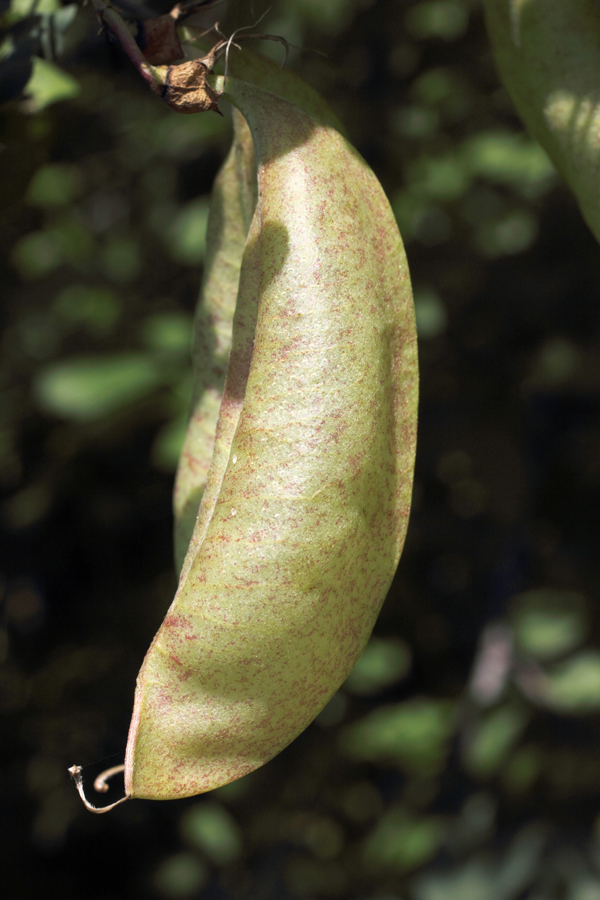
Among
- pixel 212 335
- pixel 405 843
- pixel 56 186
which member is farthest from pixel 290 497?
pixel 405 843

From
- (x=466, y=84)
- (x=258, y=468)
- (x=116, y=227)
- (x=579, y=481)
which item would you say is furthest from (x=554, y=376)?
(x=258, y=468)

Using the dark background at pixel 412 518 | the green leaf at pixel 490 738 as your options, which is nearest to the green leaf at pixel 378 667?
the dark background at pixel 412 518

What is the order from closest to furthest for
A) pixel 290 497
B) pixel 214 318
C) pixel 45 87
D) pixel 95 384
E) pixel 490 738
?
pixel 290 497 → pixel 214 318 → pixel 45 87 → pixel 95 384 → pixel 490 738

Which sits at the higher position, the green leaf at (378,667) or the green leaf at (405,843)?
the green leaf at (378,667)

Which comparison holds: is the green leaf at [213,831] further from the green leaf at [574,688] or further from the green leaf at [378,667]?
the green leaf at [574,688]

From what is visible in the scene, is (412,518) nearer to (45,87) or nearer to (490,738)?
(490,738)

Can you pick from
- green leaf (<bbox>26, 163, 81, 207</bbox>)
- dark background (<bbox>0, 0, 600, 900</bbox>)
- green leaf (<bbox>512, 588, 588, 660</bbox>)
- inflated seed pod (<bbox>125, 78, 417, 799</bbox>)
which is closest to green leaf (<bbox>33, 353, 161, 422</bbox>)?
dark background (<bbox>0, 0, 600, 900</bbox>)

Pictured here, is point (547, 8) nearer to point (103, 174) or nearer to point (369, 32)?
point (369, 32)
